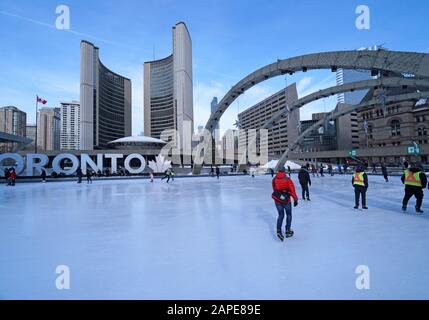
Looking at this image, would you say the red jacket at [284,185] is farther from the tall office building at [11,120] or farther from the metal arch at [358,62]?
the tall office building at [11,120]

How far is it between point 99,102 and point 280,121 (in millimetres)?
89046

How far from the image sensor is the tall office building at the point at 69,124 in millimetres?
190875

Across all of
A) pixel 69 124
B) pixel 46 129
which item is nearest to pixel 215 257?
pixel 46 129

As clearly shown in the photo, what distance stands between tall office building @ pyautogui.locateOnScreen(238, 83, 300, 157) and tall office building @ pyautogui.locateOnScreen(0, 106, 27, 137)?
108793mm

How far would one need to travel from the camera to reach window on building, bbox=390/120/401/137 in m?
57.6

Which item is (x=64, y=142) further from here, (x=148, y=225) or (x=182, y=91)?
(x=148, y=225)

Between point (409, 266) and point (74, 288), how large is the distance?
452 cm

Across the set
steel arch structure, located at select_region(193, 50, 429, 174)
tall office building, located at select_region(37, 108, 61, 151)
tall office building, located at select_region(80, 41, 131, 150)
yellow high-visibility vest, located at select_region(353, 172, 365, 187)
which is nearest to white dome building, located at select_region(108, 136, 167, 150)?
tall office building, located at select_region(80, 41, 131, 150)

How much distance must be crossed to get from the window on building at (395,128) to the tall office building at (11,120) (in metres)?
148

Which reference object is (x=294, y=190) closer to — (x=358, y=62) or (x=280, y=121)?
(x=358, y=62)

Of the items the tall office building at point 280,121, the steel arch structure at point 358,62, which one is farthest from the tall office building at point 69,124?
the steel arch structure at point 358,62

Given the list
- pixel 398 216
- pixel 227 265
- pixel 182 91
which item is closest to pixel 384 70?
pixel 398 216

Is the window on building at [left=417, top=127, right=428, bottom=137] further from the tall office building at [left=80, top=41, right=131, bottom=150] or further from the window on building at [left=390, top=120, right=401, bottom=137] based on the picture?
the tall office building at [left=80, top=41, right=131, bottom=150]

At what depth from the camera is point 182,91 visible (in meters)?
94.6
